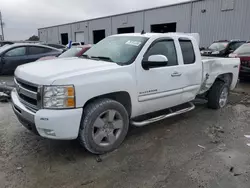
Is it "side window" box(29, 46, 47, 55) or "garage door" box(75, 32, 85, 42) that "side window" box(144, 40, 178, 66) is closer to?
"side window" box(29, 46, 47, 55)

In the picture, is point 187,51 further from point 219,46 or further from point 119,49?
point 219,46

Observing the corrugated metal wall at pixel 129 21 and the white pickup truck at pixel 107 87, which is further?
the corrugated metal wall at pixel 129 21

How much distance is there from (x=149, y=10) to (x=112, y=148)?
2393 centimetres

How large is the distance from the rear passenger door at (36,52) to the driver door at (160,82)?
298 inches

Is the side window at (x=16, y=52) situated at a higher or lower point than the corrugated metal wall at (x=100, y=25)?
lower

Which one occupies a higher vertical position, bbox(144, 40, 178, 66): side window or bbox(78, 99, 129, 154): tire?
bbox(144, 40, 178, 66): side window

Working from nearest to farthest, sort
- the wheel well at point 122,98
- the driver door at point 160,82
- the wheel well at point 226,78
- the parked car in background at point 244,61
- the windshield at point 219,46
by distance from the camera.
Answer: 1. the wheel well at point 122,98
2. the driver door at point 160,82
3. the wheel well at point 226,78
4. the parked car in background at point 244,61
5. the windshield at point 219,46

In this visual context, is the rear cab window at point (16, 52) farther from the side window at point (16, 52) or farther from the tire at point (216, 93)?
the tire at point (216, 93)

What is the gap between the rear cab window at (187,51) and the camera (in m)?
4.53

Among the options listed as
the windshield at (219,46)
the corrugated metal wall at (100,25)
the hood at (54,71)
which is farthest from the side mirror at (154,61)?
the corrugated metal wall at (100,25)

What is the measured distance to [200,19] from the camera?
20422 millimetres

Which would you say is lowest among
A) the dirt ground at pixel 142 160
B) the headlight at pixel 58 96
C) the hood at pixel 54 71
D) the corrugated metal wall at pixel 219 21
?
the dirt ground at pixel 142 160

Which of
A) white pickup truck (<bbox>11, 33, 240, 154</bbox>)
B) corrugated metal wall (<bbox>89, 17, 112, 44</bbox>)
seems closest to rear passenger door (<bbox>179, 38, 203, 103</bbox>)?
white pickup truck (<bbox>11, 33, 240, 154</bbox>)

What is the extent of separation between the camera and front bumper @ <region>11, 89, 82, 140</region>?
2875mm
